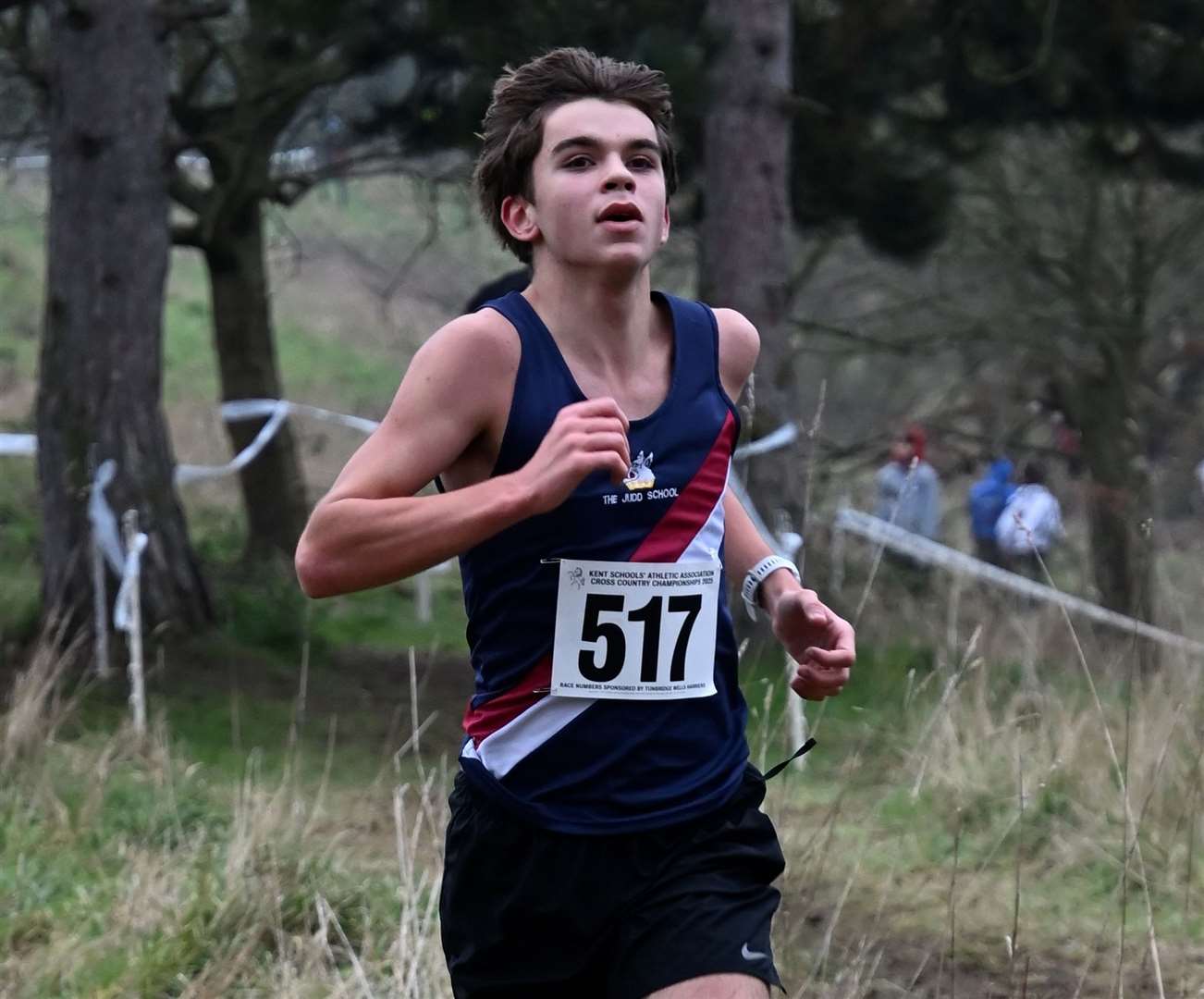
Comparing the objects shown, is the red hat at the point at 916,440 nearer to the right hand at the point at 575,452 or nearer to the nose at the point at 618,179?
the nose at the point at 618,179

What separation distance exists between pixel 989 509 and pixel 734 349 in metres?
9.73

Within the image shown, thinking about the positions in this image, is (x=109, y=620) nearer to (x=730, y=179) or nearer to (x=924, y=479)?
(x=730, y=179)

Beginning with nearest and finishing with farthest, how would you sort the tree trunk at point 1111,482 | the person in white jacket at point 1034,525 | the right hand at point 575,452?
the right hand at point 575,452, the person in white jacket at point 1034,525, the tree trunk at point 1111,482

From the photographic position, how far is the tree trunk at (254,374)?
41.7ft

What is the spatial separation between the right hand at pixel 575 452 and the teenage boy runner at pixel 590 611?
0.09m

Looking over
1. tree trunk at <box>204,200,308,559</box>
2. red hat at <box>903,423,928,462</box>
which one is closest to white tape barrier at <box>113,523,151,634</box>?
red hat at <box>903,423,928,462</box>

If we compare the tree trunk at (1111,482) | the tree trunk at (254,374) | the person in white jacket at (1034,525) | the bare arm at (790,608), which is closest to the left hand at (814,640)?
the bare arm at (790,608)

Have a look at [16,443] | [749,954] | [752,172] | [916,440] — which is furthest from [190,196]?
[749,954]

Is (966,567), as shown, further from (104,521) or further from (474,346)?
(474,346)

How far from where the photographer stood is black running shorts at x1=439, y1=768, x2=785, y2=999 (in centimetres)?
252

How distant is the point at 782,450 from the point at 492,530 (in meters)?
7.46

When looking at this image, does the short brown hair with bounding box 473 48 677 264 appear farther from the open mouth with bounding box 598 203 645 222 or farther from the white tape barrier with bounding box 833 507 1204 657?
the white tape barrier with bounding box 833 507 1204 657

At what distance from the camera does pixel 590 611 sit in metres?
2.56

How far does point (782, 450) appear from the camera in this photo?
9.76m
